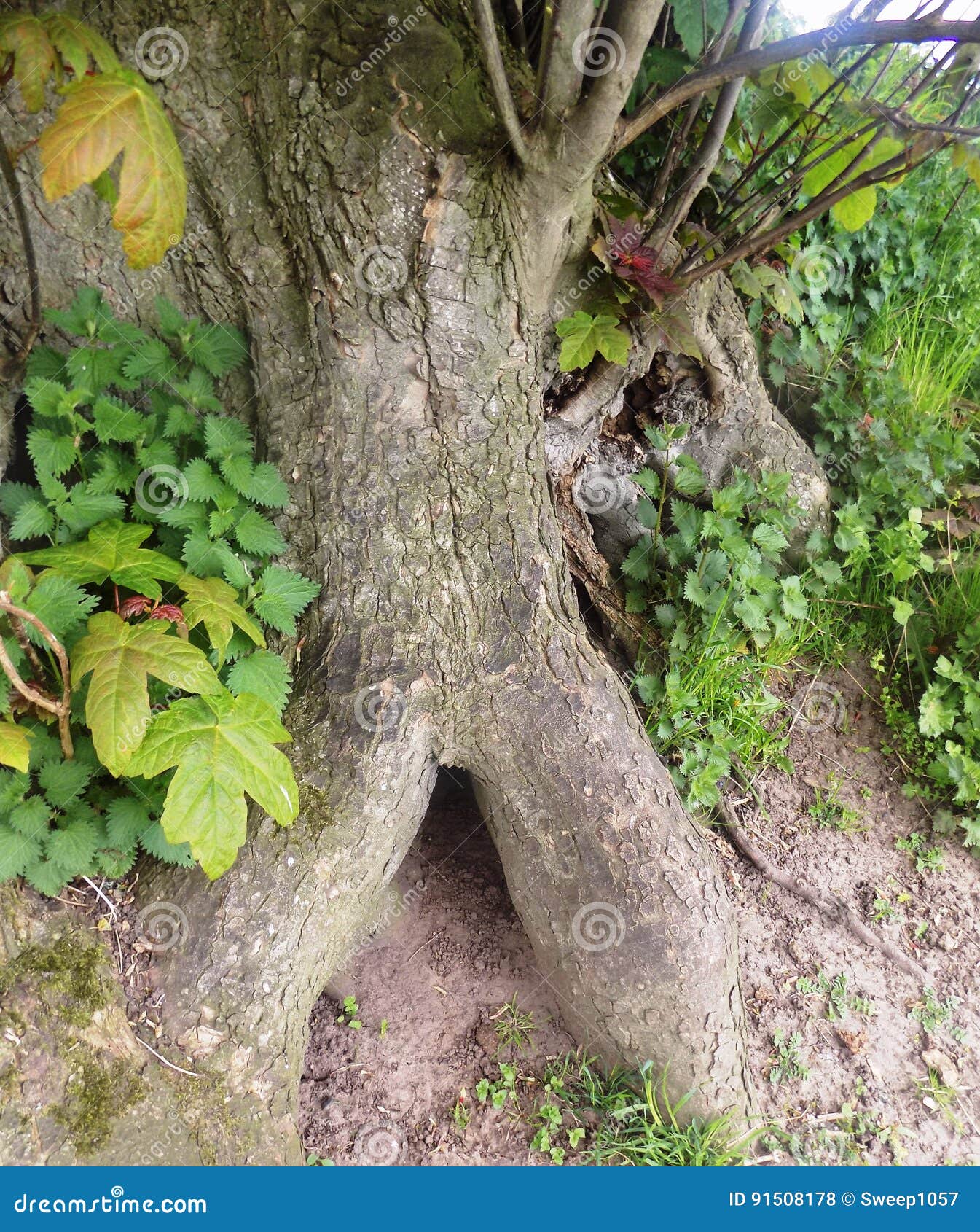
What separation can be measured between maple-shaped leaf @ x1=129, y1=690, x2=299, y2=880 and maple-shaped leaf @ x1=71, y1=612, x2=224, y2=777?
0.05 meters

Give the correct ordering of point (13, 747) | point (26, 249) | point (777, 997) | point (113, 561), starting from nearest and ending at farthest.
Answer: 1. point (13, 747)
2. point (113, 561)
3. point (26, 249)
4. point (777, 997)

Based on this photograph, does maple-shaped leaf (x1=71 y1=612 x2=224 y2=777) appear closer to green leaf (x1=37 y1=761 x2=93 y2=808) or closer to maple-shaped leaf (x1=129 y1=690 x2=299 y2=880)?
maple-shaped leaf (x1=129 y1=690 x2=299 y2=880)

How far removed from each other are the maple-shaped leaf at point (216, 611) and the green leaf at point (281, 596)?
88mm

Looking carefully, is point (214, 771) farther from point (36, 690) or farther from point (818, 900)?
point (818, 900)

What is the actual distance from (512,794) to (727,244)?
2.07 metres

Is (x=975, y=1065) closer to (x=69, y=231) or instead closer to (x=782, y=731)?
(x=782, y=731)

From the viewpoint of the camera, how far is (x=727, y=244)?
3.03m

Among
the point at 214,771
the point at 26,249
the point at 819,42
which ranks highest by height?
the point at 819,42

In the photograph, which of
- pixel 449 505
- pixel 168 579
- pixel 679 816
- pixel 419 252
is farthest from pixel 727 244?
pixel 168 579

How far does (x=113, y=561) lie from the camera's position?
1997 mm

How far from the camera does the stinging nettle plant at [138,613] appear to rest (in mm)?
1790

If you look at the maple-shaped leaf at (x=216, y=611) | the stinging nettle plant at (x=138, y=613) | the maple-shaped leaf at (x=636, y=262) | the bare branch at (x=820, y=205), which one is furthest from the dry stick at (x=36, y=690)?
the bare branch at (x=820, y=205)

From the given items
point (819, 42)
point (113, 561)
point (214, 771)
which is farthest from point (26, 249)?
point (819, 42)

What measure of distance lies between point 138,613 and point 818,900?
7.33 ft
